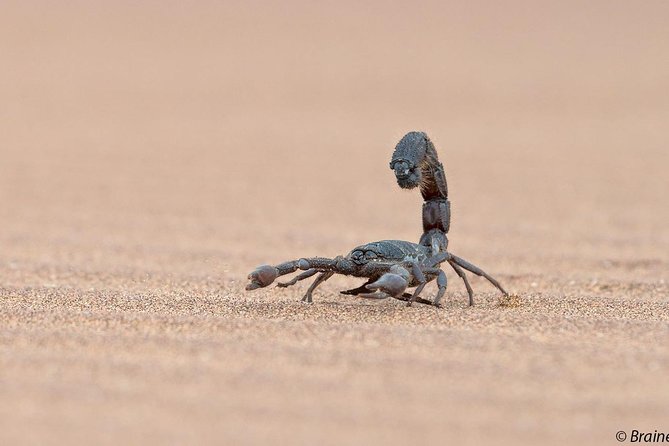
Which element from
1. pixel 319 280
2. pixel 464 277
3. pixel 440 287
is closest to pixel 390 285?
pixel 440 287

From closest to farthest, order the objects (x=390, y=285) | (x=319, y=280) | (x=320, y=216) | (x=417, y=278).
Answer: (x=390, y=285) < (x=417, y=278) < (x=319, y=280) < (x=320, y=216)

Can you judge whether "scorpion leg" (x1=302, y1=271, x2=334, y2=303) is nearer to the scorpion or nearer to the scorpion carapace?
the scorpion

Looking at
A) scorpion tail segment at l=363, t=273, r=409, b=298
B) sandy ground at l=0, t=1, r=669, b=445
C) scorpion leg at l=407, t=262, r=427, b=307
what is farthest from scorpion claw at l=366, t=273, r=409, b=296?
scorpion leg at l=407, t=262, r=427, b=307

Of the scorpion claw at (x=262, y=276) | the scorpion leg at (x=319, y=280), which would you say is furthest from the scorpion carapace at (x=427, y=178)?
the scorpion claw at (x=262, y=276)

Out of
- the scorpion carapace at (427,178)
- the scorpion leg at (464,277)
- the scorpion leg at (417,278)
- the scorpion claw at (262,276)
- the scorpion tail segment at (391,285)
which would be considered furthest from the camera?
the scorpion leg at (464,277)

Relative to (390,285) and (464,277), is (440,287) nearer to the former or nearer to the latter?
(464,277)

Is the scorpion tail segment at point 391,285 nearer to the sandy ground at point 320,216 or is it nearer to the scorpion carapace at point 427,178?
the sandy ground at point 320,216
